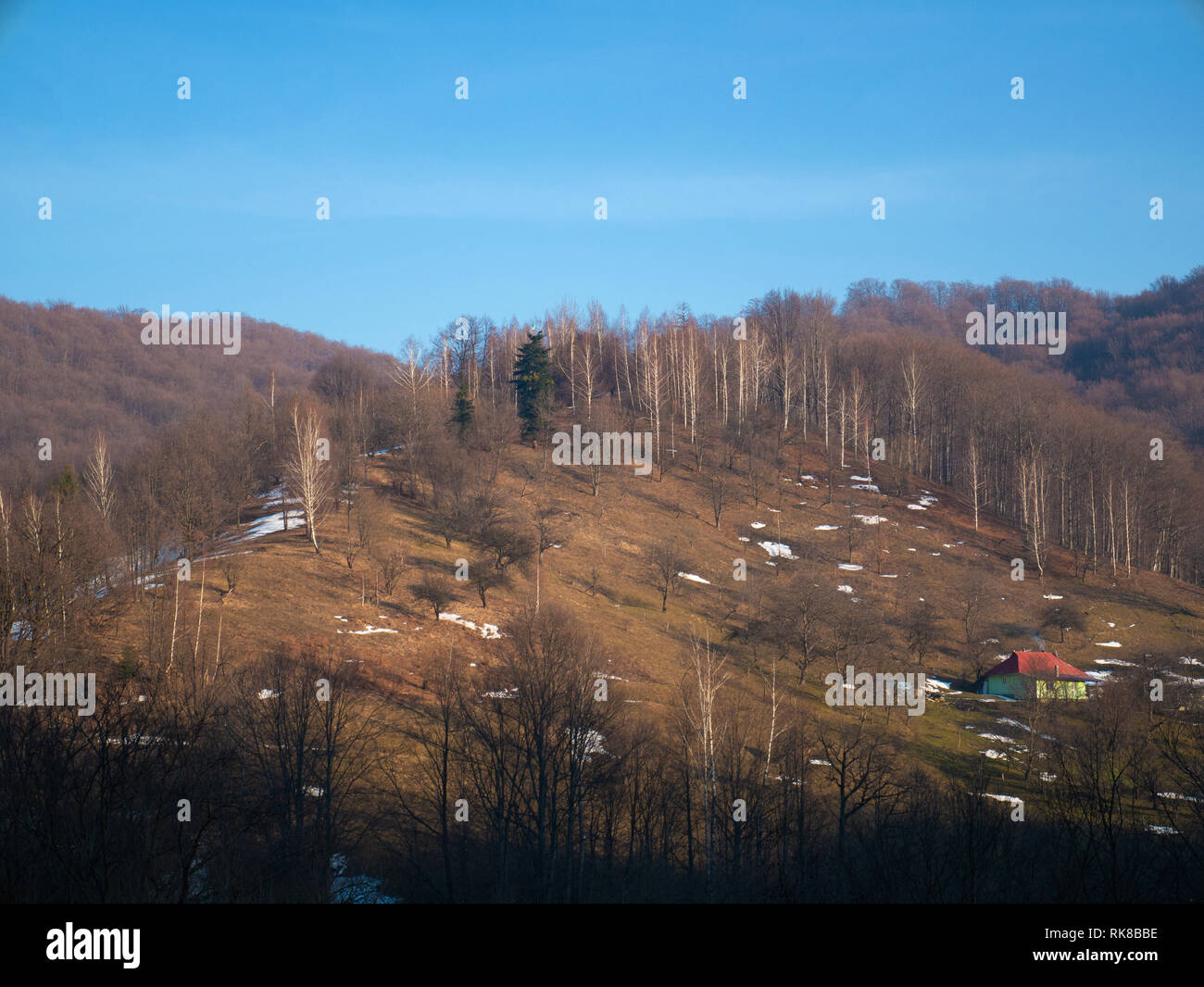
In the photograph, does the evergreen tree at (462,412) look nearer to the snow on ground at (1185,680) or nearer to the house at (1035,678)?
the house at (1035,678)

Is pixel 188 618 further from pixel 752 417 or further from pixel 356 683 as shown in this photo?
pixel 752 417

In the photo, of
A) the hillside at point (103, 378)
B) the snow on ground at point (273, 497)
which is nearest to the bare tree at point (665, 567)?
the snow on ground at point (273, 497)

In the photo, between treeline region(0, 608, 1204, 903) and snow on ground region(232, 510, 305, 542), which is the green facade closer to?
treeline region(0, 608, 1204, 903)

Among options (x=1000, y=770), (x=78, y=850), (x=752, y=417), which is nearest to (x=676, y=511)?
(x=752, y=417)
